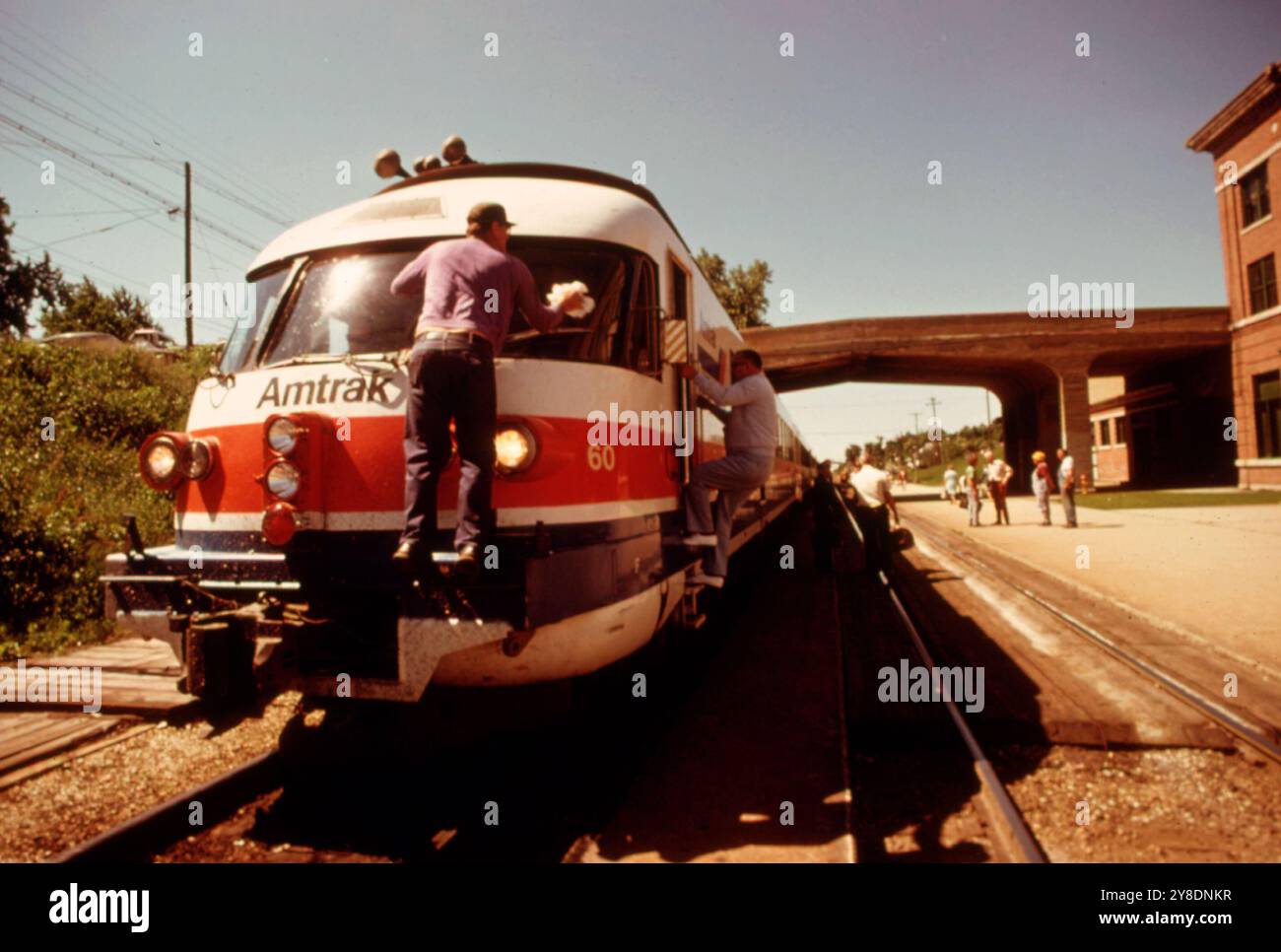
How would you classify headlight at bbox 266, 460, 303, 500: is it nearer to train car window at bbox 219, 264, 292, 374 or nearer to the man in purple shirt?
the man in purple shirt

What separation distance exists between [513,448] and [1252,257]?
3229cm

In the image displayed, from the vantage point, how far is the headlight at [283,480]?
3215 mm

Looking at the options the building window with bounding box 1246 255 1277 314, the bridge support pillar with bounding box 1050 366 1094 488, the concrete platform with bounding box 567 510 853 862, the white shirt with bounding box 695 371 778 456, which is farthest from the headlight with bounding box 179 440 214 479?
the building window with bounding box 1246 255 1277 314

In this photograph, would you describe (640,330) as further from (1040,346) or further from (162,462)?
(1040,346)

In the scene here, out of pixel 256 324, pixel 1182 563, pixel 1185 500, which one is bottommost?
pixel 1182 563

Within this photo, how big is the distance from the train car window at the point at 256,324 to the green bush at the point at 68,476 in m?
5.00

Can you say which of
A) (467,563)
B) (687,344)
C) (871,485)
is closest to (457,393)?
(467,563)

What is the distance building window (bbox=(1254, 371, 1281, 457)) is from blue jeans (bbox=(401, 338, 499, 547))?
99.8 ft

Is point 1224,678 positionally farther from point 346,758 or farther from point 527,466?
point 346,758

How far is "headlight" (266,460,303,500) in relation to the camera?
3.21 metres

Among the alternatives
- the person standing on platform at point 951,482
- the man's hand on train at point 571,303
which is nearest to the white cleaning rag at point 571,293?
the man's hand on train at point 571,303

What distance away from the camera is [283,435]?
128 inches
